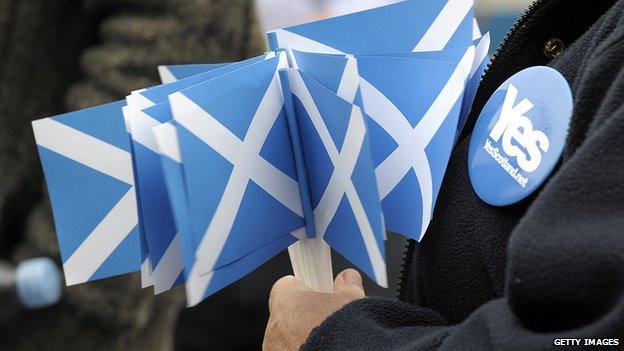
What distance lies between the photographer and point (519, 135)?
0.60 metres

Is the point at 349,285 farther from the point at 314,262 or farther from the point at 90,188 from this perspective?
the point at 90,188

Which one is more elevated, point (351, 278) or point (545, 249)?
point (545, 249)

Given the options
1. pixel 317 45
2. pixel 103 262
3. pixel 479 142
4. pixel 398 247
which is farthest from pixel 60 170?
pixel 398 247

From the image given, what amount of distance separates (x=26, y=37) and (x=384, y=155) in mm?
904

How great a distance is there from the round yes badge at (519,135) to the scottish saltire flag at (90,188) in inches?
12.5

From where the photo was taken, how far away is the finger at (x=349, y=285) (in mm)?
754

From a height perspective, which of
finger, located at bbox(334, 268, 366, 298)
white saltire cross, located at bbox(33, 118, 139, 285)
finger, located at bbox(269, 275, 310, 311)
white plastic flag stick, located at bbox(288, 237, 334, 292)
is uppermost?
white saltire cross, located at bbox(33, 118, 139, 285)

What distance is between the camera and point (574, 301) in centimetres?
46

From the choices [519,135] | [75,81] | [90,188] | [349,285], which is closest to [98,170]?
Result: [90,188]

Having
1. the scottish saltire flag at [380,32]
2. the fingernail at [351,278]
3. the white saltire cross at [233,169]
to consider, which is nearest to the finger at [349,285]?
the fingernail at [351,278]

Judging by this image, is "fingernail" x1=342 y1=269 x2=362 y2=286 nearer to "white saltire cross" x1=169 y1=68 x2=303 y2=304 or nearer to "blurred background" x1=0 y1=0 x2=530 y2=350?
"white saltire cross" x1=169 y1=68 x2=303 y2=304

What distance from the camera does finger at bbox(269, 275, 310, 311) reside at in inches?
28.8
